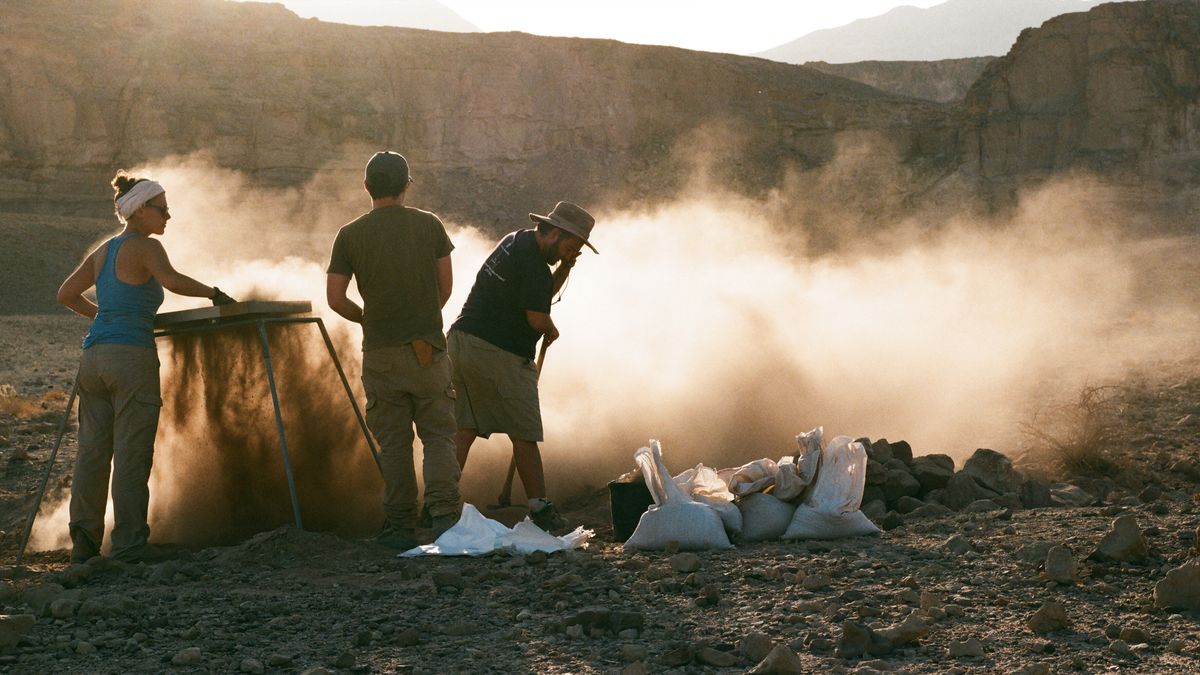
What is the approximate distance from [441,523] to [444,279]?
1.07 m

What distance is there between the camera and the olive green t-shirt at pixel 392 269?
5.83m

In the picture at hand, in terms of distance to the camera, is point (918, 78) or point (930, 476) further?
point (918, 78)

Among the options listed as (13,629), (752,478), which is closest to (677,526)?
(752,478)

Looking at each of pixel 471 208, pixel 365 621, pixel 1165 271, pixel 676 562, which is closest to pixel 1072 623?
pixel 676 562

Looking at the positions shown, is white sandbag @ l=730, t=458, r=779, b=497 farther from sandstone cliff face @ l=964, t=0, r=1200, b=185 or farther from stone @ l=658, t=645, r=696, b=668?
sandstone cliff face @ l=964, t=0, r=1200, b=185

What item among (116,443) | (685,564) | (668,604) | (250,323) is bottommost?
(668,604)

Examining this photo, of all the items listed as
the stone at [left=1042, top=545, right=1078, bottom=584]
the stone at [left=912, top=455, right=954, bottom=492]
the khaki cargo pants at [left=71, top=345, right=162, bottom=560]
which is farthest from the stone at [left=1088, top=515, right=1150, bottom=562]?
the khaki cargo pants at [left=71, top=345, right=162, bottom=560]

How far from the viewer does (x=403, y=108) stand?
4497cm

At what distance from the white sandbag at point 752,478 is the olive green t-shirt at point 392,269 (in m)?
1.48

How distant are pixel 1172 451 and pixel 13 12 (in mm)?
40750

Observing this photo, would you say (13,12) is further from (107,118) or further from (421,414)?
(421,414)

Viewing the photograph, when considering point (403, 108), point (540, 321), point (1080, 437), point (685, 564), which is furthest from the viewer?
point (403, 108)

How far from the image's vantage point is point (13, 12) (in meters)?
41.4

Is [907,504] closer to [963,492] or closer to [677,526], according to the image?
[963,492]
